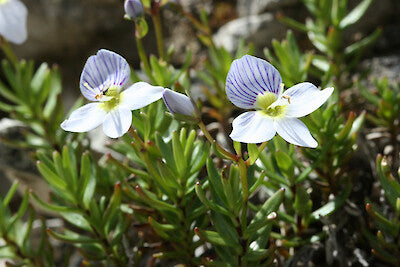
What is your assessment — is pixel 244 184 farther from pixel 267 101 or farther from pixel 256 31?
pixel 256 31

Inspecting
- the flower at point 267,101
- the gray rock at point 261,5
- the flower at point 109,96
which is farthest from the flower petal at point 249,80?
the gray rock at point 261,5

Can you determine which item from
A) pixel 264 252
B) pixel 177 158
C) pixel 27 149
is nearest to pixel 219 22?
pixel 27 149

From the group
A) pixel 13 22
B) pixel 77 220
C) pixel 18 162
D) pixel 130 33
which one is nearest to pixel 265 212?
pixel 77 220

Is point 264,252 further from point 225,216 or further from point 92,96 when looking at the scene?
point 92,96

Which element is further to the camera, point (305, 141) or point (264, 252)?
point (264, 252)

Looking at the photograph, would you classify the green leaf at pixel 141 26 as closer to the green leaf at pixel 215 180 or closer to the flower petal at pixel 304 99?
the green leaf at pixel 215 180

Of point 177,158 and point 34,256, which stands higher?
point 177,158
